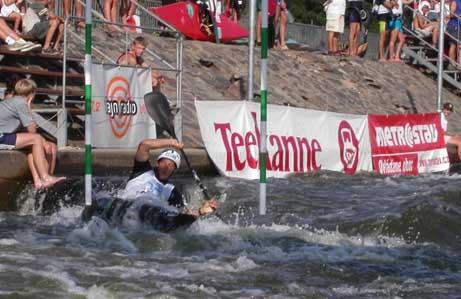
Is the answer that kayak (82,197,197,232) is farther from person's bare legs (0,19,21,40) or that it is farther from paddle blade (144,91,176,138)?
person's bare legs (0,19,21,40)

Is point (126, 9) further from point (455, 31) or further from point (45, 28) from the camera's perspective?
point (455, 31)

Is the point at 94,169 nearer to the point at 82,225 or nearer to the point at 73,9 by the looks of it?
the point at 82,225

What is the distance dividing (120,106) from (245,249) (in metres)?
6.31

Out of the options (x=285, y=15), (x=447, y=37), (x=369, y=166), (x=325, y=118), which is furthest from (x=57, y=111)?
(x=447, y=37)

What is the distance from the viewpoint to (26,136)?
1538 centimetres

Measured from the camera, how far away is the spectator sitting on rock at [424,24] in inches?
1219

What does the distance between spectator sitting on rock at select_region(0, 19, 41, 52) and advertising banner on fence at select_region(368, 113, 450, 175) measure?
7.39 m

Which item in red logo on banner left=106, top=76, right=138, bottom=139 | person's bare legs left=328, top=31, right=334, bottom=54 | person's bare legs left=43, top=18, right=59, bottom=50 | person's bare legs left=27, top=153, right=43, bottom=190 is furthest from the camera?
person's bare legs left=328, top=31, right=334, bottom=54

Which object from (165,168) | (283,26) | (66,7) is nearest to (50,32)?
(66,7)

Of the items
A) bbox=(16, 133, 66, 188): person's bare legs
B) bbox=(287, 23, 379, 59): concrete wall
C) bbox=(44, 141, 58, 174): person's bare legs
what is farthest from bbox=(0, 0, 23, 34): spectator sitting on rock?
bbox=(287, 23, 379, 59): concrete wall

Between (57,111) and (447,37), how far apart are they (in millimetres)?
15452

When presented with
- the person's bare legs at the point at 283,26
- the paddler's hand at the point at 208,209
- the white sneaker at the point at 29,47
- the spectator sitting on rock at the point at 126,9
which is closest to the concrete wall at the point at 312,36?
the person's bare legs at the point at 283,26

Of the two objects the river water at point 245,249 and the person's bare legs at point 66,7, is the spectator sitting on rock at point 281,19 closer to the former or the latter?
the person's bare legs at point 66,7

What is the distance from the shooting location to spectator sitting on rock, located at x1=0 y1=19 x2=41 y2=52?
1800 cm
